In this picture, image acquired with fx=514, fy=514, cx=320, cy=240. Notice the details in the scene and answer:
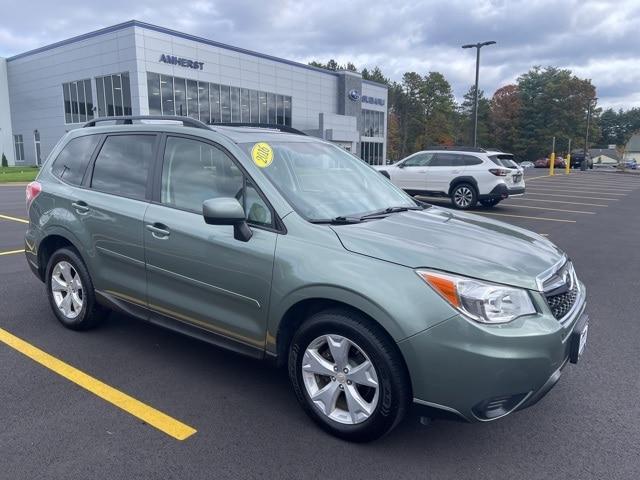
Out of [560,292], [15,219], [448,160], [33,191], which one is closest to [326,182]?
[560,292]

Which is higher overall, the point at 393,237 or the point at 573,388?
the point at 393,237

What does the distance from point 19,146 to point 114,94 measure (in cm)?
1698

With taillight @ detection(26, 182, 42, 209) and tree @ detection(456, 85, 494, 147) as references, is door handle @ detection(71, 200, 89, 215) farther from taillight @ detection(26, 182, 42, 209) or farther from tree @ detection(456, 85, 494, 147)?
tree @ detection(456, 85, 494, 147)

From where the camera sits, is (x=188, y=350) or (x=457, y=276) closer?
(x=457, y=276)

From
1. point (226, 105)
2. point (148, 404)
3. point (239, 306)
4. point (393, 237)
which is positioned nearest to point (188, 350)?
point (148, 404)

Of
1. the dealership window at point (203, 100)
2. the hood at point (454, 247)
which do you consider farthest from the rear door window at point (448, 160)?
the dealership window at point (203, 100)

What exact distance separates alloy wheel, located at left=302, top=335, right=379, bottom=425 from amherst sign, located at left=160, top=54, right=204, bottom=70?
1377 inches

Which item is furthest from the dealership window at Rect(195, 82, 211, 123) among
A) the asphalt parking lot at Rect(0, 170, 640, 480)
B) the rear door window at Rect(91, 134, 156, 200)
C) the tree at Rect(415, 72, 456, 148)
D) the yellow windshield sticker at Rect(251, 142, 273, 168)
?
the tree at Rect(415, 72, 456, 148)

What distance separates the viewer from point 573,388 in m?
3.61

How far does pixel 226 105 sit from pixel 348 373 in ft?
129

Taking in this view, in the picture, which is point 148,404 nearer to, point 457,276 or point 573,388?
point 457,276

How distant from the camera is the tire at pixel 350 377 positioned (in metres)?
2.66

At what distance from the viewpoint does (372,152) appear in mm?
56781

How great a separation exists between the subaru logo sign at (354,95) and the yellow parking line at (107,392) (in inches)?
1940
